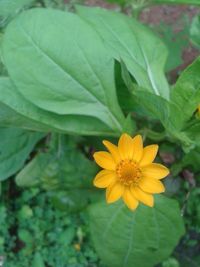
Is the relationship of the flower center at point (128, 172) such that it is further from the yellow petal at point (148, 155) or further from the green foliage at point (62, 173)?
the green foliage at point (62, 173)

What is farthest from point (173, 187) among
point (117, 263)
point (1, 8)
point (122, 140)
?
point (1, 8)

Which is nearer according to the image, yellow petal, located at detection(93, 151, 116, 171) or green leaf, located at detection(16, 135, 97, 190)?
yellow petal, located at detection(93, 151, 116, 171)

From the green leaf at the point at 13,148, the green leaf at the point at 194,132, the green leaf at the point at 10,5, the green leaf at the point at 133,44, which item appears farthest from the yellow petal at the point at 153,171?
the green leaf at the point at 10,5

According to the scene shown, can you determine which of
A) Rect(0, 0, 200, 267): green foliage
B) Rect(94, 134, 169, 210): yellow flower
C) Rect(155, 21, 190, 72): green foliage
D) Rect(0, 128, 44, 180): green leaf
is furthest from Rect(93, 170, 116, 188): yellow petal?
Rect(155, 21, 190, 72): green foliage

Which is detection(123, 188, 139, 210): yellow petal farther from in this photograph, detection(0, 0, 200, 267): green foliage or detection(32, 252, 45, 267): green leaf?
detection(32, 252, 45, 267): green leaf

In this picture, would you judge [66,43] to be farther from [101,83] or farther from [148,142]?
[148,142]

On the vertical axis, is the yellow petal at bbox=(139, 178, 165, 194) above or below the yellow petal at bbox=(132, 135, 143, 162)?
below

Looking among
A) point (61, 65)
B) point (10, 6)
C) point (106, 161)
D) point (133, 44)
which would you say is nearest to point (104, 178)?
point (106, 161)
